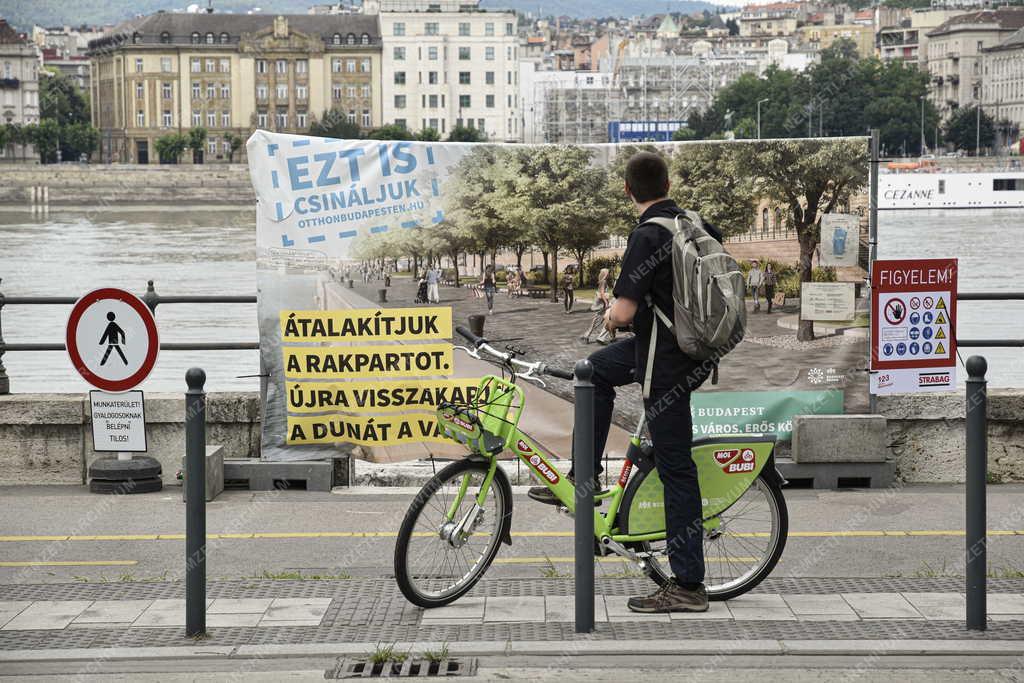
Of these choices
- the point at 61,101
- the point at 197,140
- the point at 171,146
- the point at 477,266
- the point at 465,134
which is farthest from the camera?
the point at 61,101

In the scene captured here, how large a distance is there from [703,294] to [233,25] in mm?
161599

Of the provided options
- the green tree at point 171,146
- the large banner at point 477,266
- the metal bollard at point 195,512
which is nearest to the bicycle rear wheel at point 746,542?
the metal bollard at point 195,512

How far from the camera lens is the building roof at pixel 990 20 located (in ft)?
598

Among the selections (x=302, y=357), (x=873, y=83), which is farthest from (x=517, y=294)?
(x=873, y=83)

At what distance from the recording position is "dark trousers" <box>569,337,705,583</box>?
17.3 ft

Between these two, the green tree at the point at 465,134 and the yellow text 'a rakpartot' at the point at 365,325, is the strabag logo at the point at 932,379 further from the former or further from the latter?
the green tree at the point at 465,134

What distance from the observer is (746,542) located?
18.6 ft

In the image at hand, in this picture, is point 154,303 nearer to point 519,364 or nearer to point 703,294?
point 519,364

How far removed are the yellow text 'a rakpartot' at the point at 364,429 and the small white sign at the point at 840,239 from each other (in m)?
2.25

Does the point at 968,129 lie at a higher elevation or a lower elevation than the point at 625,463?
higher

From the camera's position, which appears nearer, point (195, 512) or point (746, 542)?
point (195, 512)

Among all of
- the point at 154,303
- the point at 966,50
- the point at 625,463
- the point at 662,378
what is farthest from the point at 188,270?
the point at 966,50

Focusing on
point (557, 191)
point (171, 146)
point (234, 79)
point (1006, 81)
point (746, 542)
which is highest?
point (234, 79)

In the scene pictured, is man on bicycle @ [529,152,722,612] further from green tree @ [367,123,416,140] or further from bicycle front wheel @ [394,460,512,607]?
green tree @ [367,123,416,140]
